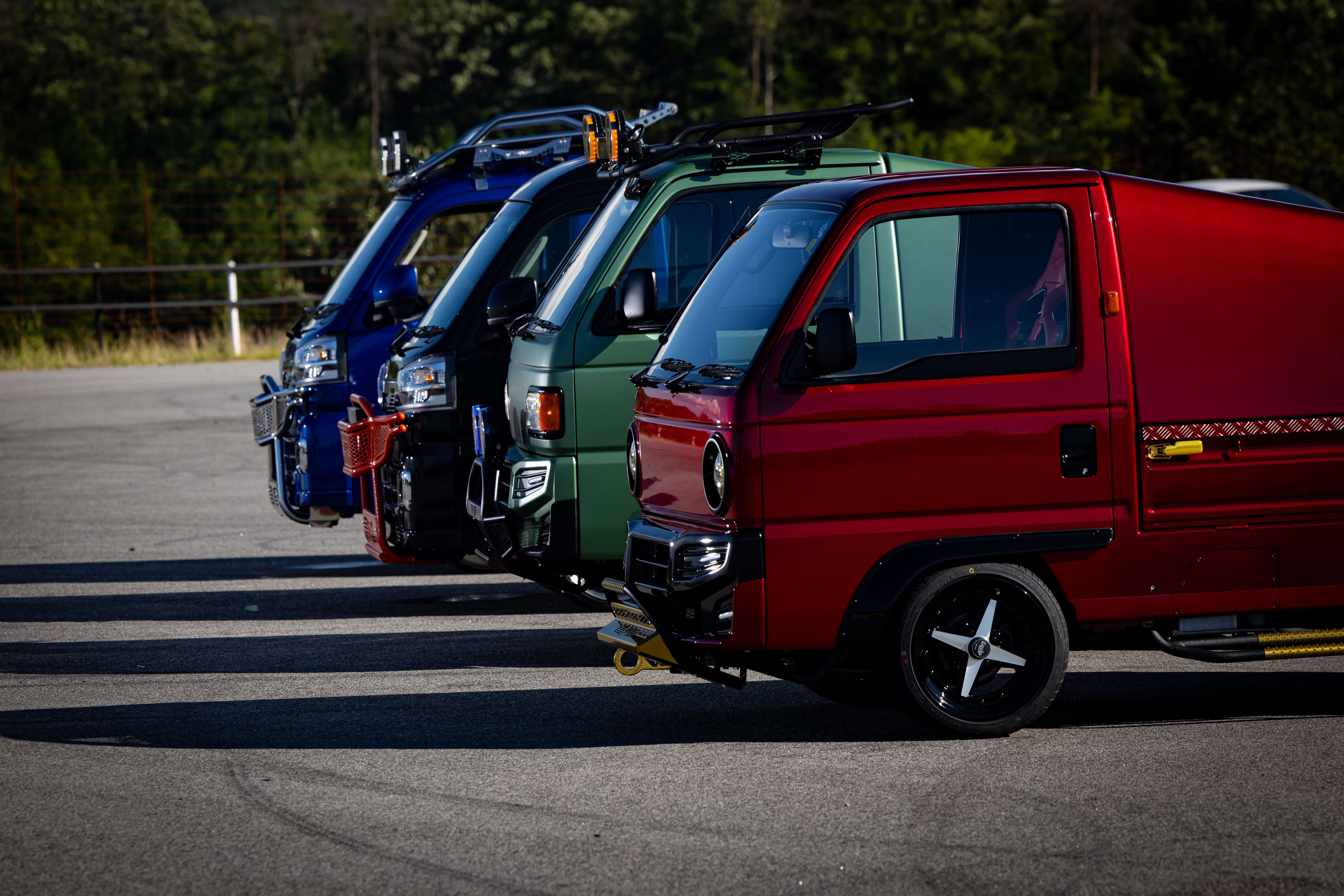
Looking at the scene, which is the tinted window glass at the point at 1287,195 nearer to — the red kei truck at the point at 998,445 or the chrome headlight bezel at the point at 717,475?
the red kei truck at the point at 998,445

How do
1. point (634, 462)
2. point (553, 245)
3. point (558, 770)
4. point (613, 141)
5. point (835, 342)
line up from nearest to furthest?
point (835, 342)
point (558, 770)
point (634, 462)
point (613, 141)
point (553, 245)

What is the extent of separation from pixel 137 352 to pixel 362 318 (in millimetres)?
17129

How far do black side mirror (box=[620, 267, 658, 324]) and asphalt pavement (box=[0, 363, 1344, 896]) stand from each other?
5.42 feet

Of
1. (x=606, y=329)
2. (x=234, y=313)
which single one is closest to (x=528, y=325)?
(x=606, y=329)

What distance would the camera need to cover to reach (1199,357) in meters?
6.02

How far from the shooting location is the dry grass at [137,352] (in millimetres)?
24953

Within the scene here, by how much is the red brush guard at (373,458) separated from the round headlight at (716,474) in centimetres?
293

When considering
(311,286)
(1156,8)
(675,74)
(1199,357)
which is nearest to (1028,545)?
(1199,357)

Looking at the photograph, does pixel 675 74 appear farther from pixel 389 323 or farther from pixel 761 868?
pixel 761 868

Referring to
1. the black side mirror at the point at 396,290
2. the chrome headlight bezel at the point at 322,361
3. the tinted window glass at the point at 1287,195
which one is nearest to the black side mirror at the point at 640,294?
the black side mirror at the point at 396,290

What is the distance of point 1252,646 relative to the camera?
6.18m

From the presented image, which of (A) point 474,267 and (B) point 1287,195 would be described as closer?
(A) point 474,267

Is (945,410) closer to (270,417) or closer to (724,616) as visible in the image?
(724,616)

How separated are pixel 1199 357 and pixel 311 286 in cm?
3783
